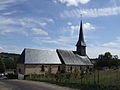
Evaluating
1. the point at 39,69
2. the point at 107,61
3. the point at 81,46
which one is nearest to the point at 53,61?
the point at 39,69

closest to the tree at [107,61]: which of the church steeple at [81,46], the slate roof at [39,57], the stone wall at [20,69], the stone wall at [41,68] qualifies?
the church steeple at [81,46]

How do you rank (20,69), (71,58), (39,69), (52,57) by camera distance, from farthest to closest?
(71,58), (52,57), (39,69), (20,69)

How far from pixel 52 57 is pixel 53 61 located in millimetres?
1119

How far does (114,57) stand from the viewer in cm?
8675

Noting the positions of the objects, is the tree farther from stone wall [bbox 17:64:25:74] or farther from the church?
stone wall [bbox 17:64:25:74]

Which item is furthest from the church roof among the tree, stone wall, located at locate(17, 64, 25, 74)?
the tree

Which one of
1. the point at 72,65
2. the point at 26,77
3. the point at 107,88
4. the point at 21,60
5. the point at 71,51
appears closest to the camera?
the point at 107,88

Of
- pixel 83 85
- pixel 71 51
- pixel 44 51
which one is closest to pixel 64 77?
pixel 83 85

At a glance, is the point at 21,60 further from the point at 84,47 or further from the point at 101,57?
the point at 101,57

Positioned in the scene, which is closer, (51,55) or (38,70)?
(38,70)

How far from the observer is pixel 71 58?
54.8 meters

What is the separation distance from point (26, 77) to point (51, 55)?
44.1 ft

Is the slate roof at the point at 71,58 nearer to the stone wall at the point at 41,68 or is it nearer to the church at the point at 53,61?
the church at the point at 53,61

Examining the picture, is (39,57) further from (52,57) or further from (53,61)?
(52,57)
